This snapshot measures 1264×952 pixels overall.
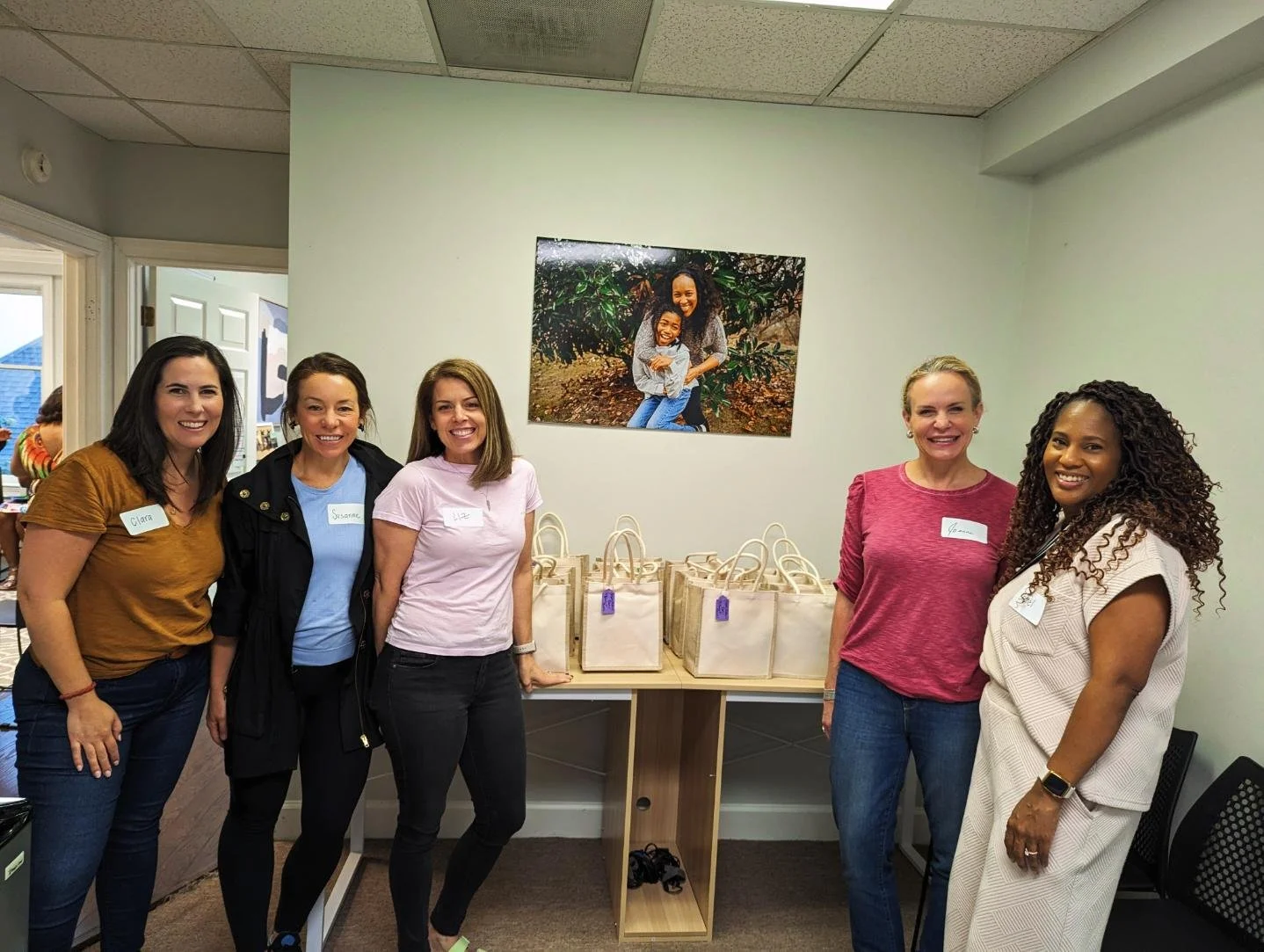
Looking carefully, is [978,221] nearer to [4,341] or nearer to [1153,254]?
[1153,254]

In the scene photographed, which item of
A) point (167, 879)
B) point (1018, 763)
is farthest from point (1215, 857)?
point (167, 879)

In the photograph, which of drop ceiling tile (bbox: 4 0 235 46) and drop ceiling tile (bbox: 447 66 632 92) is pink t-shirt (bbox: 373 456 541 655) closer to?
drop ceiling tile (bbox: 447 66 632 92)

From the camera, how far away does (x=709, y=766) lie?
7.46 feet

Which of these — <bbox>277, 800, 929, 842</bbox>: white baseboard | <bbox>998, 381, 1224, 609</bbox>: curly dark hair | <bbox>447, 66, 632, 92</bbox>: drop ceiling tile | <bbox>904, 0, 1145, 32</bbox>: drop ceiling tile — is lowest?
<bbox>277, 800, 929, 842</bbox>: white baseboard

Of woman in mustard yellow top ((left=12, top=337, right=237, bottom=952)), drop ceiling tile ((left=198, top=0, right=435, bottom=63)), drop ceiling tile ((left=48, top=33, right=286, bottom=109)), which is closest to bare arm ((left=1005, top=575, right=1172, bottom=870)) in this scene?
woman in mustard yellow top ((left=12, top=337, right=237, bottom=952))

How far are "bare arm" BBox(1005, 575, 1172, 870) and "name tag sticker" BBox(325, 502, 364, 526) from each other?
Result: 1517 millimetres

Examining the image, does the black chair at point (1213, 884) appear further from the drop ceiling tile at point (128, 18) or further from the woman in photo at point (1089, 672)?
the drop ceiling tile at point (128, 18)

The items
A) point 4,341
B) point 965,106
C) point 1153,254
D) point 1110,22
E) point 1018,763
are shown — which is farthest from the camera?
point 4,341

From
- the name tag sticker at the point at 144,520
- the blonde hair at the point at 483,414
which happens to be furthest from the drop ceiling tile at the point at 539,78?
the name tag sticker at the point at 144,520

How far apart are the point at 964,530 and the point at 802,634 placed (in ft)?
2.14

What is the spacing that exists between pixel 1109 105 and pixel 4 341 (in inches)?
297

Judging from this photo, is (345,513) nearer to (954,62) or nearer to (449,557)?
(449,557)

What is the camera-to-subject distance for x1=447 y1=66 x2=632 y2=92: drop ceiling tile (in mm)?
2383

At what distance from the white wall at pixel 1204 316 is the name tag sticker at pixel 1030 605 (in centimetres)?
70
